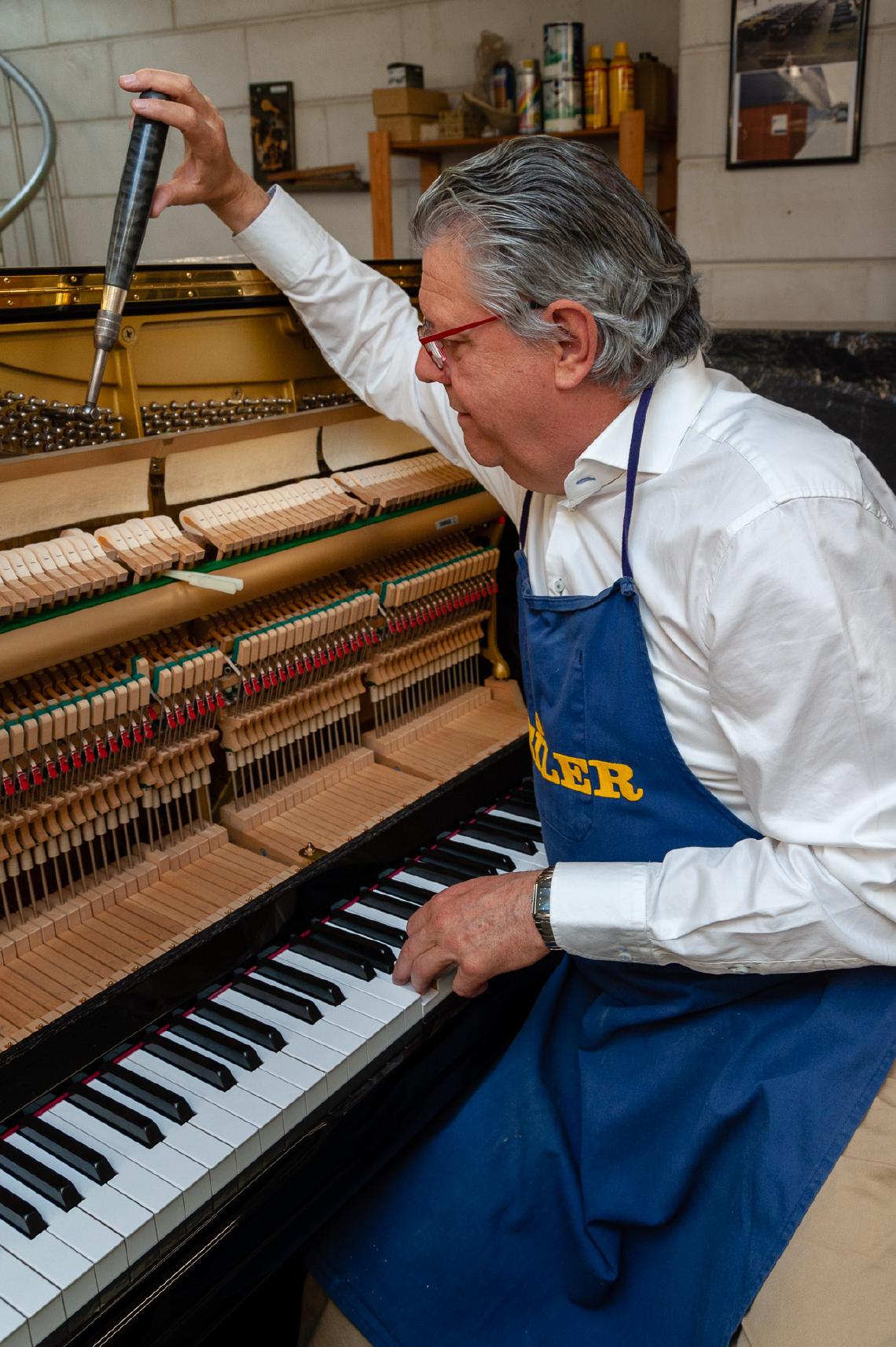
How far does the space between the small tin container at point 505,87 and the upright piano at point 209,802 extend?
377 centimetres

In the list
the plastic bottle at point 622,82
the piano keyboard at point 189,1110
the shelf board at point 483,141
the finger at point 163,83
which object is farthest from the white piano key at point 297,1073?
the plastic bottle at point 622,82

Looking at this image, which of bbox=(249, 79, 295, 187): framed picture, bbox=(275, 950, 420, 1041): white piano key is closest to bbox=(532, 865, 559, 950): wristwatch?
bbox=(275, 950, 420, 1041): white piano key

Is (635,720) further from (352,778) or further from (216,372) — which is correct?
(216,372)

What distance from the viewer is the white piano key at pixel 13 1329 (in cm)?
123

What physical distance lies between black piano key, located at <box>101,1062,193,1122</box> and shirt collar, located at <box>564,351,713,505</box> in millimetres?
1002

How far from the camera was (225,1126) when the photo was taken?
1519 mm

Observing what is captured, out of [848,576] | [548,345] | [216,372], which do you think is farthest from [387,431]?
[848,576]

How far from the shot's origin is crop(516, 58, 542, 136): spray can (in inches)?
218

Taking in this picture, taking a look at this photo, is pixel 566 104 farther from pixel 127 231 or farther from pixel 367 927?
pixel 367 927

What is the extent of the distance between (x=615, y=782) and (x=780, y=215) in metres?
3.90

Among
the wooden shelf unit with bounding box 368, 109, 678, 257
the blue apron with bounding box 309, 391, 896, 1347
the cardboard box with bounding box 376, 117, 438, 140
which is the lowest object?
the blue apron with bounding box 309, 391, 896, 1347

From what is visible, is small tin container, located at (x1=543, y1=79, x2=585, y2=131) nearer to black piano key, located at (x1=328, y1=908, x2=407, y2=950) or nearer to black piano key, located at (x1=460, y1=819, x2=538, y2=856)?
black piano key, located at (x1=460, y1=819, x2=538, y2=856)

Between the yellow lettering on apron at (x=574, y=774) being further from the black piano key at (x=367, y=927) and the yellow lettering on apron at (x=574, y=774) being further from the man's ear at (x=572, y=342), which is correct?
the man's ear at (x=572, y=342)

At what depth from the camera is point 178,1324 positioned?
4.91 feet
